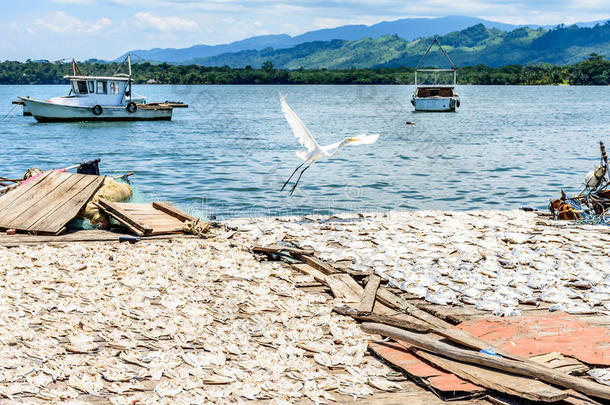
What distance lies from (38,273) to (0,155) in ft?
103

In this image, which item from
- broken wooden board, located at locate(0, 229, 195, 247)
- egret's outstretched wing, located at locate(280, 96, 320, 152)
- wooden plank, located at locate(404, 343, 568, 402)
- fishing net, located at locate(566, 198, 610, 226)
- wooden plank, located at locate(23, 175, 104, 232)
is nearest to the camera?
wooden plank, located at locate(404, 343, 568, 402)

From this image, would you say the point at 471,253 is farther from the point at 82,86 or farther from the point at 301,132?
the point at 82,86

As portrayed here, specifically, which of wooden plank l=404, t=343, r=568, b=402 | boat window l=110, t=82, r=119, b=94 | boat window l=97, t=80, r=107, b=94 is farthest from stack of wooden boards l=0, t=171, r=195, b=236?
boat window l=110, t=82, r=119, b=94

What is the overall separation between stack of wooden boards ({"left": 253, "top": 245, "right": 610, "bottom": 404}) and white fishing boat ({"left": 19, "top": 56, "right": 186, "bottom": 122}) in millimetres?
45653

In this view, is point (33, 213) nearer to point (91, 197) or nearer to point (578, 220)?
point (91, 197)

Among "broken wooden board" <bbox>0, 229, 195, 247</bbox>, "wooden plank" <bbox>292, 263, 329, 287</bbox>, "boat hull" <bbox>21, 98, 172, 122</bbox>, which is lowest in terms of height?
"wooden plank" <bbox>292, 263, 329, 287</bbox>

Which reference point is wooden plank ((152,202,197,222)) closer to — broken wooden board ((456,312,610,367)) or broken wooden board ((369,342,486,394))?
broken wooden board ((369,342,486,394))

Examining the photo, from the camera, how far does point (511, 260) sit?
9398 millimetres

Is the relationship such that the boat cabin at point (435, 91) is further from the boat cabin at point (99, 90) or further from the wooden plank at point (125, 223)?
the wooden plank at point (125, 223)

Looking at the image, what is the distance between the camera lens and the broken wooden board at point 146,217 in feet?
35.4

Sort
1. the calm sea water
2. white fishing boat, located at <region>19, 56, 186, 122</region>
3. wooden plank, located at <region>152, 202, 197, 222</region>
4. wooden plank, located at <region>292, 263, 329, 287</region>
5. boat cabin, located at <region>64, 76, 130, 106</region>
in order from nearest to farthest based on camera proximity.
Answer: wooden plank, located at <region>292, 263, 329, 287</region>
wooden plank, located at <region>152, 202, 197, 222</region>
the calm sea water
boat cabin, located at <region>64, 76, 130, 106</region>
white fishing boat, located at <region>19, 56, 186, 122</region>

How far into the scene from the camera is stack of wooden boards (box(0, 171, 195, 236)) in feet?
35.6

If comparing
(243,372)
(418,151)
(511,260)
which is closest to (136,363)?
(243,372)

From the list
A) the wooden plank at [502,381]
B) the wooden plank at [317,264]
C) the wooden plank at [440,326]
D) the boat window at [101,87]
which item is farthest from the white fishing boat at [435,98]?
the wooden plank at [502,381]
